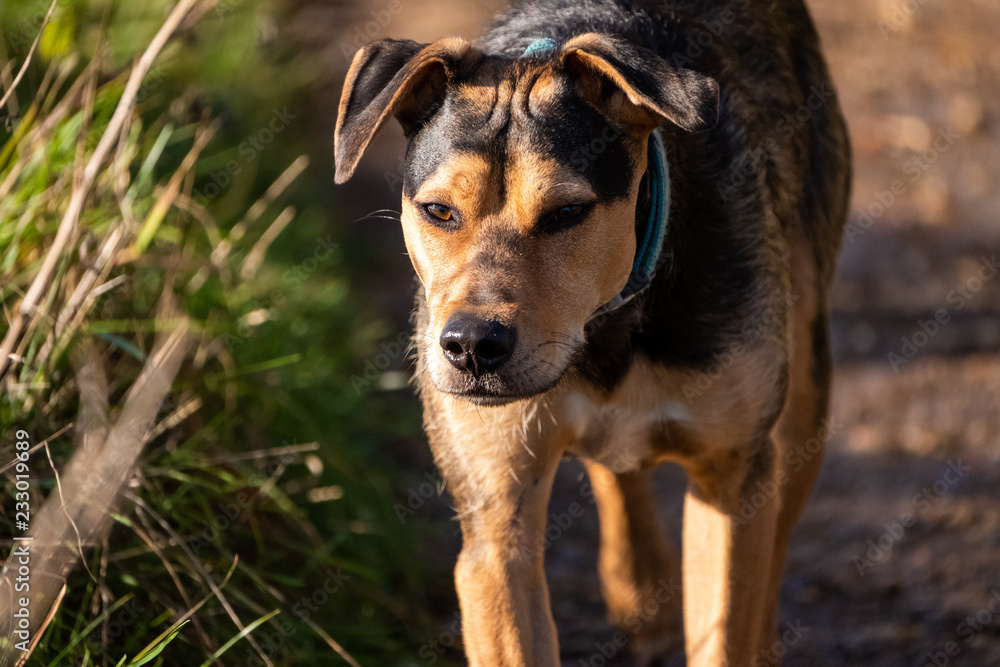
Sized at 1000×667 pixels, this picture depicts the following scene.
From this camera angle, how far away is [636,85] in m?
2.88

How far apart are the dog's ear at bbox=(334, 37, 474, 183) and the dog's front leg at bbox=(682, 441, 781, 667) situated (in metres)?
1.49

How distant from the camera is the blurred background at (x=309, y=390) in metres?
3.90

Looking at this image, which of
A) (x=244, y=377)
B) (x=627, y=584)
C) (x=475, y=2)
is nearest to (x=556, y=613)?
(x=627, y=584)

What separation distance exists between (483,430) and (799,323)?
1502 millimetres

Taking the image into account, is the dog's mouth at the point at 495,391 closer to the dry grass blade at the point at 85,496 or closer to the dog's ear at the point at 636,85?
the dog's ear at the point at 636,85

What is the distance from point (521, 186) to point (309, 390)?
2.58 metres

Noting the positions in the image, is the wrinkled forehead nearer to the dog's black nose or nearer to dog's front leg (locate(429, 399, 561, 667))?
the dog's black nose

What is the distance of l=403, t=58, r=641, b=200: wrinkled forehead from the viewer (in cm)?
295

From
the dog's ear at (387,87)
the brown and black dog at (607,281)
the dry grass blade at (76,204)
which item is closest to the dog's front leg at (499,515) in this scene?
the brown and black dog at (607,281)

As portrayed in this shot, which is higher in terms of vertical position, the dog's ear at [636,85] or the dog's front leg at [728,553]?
the dog's ear at [636,85]

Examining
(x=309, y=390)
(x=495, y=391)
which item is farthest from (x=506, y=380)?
(x=309, y=390)

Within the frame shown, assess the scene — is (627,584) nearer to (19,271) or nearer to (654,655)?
(654,655)

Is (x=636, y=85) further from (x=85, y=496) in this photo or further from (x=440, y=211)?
(x=85, y=496)

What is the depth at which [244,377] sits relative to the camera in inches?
188
